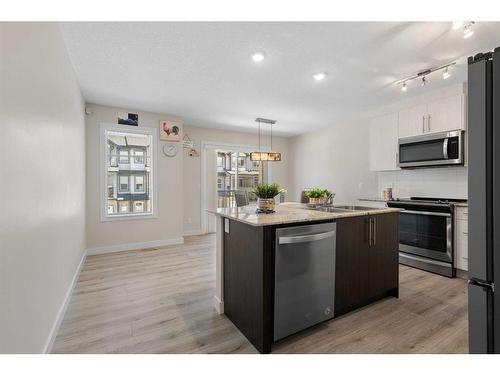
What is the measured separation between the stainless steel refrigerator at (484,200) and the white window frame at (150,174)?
4.50m

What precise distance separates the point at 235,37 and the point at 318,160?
14.1 feet

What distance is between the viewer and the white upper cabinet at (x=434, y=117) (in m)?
3.22

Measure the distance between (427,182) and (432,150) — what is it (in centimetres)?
65

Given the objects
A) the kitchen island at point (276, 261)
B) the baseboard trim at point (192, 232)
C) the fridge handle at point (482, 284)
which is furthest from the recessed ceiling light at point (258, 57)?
the baseboard trim at point (192, 232)

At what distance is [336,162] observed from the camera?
5551mm

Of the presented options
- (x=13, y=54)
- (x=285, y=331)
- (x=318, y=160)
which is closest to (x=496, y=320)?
(x=285, y=331)

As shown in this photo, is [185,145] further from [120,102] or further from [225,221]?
[225,221]

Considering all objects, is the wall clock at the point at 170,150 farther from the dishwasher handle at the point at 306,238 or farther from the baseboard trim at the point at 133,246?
the dishwasher handle at the point at 306,238

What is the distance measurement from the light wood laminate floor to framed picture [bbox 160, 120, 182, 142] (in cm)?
255

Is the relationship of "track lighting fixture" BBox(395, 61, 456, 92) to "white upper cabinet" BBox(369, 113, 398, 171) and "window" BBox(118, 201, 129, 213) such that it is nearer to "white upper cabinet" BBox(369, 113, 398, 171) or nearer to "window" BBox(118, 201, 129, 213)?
"white upper cabinet" BBox(369, 113, 398, 171)

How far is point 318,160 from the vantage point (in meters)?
6.06

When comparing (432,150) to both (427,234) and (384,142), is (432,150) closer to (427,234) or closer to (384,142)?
(384,142)

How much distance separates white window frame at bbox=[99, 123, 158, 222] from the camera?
4.18m
